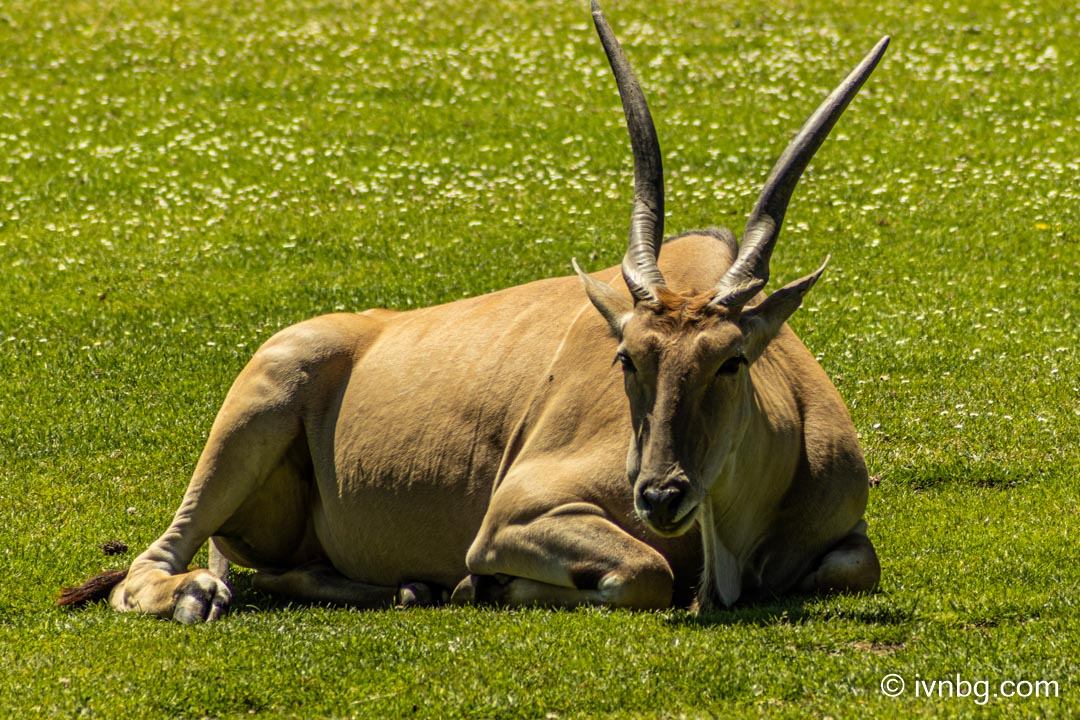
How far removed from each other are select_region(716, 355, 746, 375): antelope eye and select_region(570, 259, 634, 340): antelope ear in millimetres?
497

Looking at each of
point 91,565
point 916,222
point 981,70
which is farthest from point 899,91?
point 91,565

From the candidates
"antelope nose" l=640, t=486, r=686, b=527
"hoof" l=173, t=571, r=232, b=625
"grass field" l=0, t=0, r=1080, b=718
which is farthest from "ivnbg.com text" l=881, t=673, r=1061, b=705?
"hoof" l=173, t=571, r=232, b=625

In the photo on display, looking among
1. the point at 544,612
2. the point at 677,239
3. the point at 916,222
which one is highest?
the point at 677,239

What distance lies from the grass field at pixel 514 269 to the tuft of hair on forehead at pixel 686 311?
1327 mm

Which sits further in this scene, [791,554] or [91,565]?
[91,565]

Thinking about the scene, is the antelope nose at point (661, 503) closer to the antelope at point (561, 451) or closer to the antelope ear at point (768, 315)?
the antelope at point (561, 451)

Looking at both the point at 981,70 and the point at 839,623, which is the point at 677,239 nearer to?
the point at 839,623

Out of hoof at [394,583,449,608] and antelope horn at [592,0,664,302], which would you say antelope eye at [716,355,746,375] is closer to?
antelope horn at [592,0,664,302]

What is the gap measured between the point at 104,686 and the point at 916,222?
490 inches

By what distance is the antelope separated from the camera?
6676 millimetres

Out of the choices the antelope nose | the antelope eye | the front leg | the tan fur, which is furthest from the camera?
the tan fur

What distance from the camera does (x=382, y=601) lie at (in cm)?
830

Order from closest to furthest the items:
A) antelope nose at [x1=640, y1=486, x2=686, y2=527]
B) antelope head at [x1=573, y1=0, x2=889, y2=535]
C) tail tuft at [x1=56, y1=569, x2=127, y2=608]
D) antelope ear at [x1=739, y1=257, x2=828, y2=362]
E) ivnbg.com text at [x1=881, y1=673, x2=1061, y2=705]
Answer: ivnbg.com text at [x1=881, y1=673, x2=1061, y2=705]
antelope nose at [x1=640, y1=486, x2=686, y2=527]
antelope head at [x1=573, y1=0, x2=889, y2=535]
antelope ear at [x1=739, y1=257, x2=828, y2=362]
tail tuft at [x1=56, y1=569, x2=127, y2=608]

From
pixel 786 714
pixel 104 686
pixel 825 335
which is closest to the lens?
pixel 786 714
